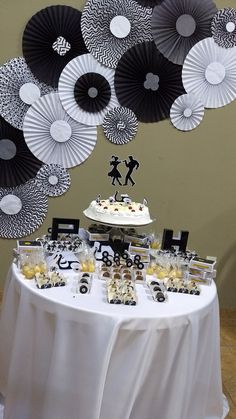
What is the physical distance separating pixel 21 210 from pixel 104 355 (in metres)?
1.78

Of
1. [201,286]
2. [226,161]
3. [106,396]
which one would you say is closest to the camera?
[106,396]

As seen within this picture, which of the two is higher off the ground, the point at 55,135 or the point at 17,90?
the point at 17,90

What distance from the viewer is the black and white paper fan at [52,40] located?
8.79 feet

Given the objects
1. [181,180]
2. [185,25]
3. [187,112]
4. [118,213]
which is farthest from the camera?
[181,180]

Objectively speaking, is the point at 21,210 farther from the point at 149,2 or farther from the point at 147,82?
the point at 149,2

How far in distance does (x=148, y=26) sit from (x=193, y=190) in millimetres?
1249

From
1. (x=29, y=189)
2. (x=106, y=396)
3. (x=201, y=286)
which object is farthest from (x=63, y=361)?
(x=29, y=189)

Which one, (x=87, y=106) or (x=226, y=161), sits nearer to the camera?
(x=87, y=106)

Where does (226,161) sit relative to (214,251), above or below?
above

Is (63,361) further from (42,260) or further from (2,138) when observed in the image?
(2,138)

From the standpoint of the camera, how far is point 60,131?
2855mm

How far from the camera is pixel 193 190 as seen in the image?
311 cm

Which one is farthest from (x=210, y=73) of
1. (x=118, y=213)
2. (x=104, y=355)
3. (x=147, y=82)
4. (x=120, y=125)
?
(x=104, y=355)

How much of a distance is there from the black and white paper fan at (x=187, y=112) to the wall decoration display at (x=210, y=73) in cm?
5
